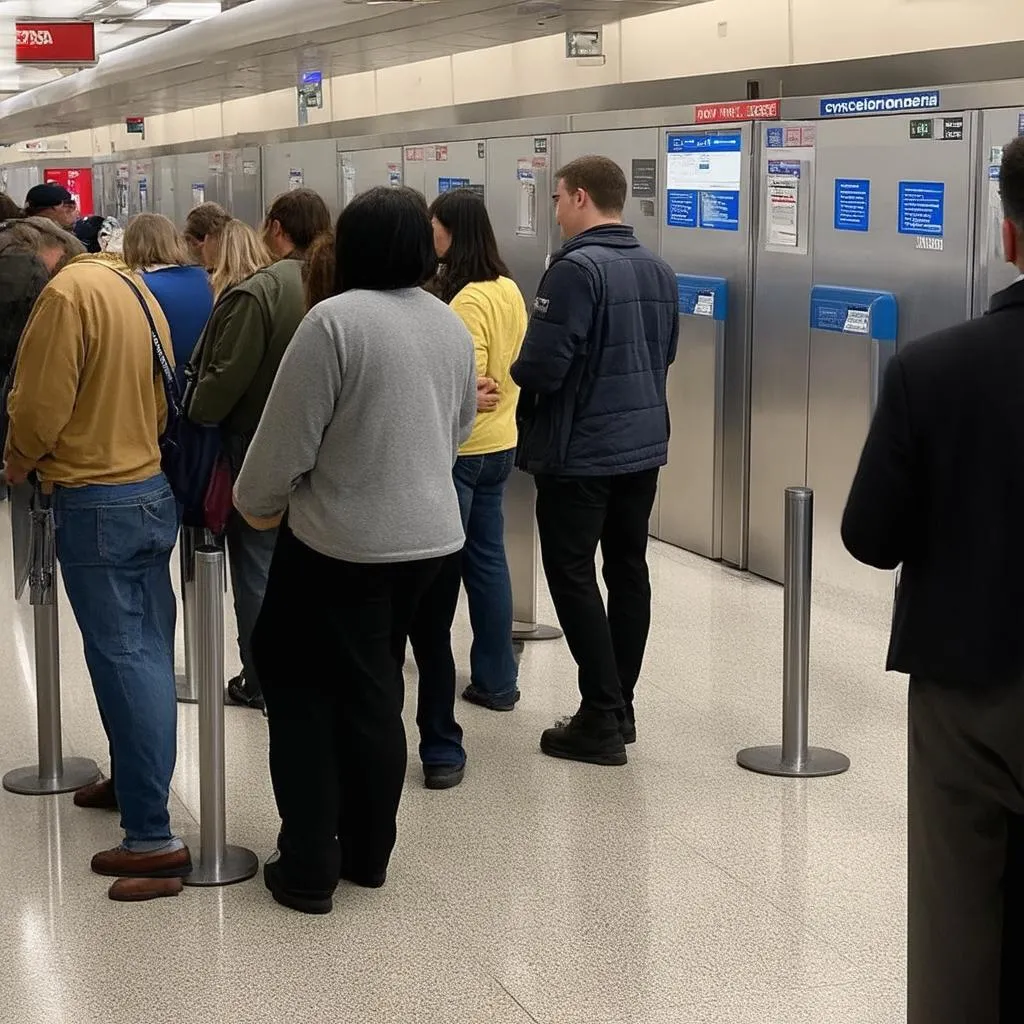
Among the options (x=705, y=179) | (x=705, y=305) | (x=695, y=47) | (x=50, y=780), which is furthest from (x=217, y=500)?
(x=695, y=47)

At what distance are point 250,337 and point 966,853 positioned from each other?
2701 millimetres

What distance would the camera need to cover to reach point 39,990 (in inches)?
130

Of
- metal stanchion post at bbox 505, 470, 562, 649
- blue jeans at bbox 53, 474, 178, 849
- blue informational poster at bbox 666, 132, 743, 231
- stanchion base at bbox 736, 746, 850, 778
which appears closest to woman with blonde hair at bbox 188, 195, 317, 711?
blue jeans at bbox 53, 474, 178, 849

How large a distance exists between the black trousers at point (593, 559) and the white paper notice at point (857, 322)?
210cm

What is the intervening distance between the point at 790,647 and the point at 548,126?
4525 millimetres

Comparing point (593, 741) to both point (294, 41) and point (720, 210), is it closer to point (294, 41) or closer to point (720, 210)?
point (720, 210)

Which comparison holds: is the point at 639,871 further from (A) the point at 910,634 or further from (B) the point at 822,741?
(A) the point at 910,634

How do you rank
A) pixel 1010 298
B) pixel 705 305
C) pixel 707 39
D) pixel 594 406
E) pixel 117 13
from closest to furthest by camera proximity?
pixel 1010 298, pixel 594 406, pixel 705 305, pixel 707 39, pixel 117 13

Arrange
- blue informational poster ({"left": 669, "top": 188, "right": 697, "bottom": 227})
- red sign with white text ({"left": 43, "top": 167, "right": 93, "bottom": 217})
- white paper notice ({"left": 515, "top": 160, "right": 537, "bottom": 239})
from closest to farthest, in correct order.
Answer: blue informational poster ({"left": 669, "top": 188, "right": 697, "bottom": 227}) → white paper notice ({"left": 515, "top": 160, "right": 537, "bottom": 239}) → red sign with white text ({"left": 43, "top": 167, "right": 93, "bottom": 217})

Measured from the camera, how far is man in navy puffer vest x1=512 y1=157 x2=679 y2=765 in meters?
4.34

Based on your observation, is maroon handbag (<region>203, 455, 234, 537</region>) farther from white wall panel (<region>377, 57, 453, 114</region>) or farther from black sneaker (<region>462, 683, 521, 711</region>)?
white wall panel (<region>377, 57, 453, 114</region>)

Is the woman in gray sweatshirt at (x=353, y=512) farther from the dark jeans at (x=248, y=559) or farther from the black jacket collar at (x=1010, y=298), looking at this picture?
the black jacket collar at (x=1010, y=298)

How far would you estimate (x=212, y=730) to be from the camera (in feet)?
12.5

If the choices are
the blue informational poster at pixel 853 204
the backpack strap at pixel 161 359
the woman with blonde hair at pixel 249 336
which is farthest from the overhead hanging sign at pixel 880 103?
the backpack strap at pixel 161 359
